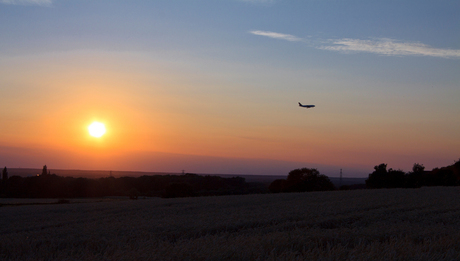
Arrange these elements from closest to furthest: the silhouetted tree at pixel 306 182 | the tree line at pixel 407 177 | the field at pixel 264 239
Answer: the field at pixel 264 239 → the silhouetted tree at pixel 306 182 → the tree line at pixel 407 177

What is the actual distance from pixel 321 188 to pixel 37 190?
2102 inches

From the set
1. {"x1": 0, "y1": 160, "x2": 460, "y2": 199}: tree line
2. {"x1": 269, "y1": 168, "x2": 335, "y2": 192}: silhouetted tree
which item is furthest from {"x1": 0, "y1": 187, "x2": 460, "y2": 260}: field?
{"x1": 0, "y1": 160, "x2": 460, "y2": 199}: tree line

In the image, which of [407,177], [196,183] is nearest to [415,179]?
[407,177]

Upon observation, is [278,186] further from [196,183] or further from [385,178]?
[196,183]

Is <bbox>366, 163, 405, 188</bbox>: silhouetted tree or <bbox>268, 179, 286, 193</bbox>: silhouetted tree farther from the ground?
<bbox>366, 163, 405, 188</bbox>: silhouetted tree

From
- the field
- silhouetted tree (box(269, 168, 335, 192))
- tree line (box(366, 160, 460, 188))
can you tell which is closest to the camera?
the field

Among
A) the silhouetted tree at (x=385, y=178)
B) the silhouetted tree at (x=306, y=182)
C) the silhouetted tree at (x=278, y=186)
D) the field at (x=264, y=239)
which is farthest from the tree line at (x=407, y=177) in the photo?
the field at (x=264, y=239)

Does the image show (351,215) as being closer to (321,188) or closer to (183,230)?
(183,230)

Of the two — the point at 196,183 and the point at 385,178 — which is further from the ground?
the point at 385,178

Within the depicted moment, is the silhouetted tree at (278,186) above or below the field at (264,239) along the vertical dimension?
below

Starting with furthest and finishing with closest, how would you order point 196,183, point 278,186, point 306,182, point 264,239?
point 196,183 < point 278,186 < point 306,182 < point 264,239

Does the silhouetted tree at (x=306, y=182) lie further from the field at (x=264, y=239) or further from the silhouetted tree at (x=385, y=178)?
the field at (x=264, y=239)

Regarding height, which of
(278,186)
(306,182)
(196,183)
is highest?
(306,182)

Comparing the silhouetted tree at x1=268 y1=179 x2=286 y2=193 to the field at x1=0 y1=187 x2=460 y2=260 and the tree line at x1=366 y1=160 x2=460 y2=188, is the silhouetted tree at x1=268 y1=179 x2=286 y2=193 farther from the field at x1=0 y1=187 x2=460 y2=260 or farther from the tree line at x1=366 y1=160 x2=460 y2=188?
the field at x1=0 y1=187 x2=460 y2=260
